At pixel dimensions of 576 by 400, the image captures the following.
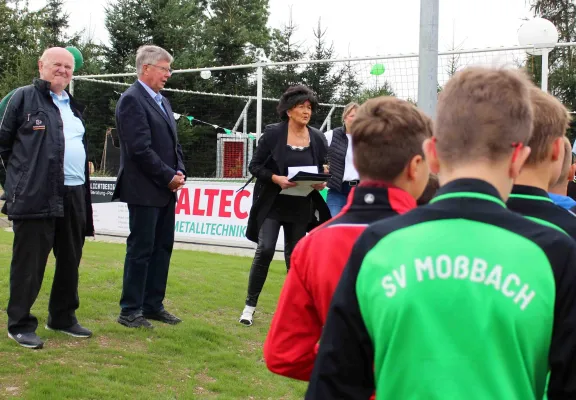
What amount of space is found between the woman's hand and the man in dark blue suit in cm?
74

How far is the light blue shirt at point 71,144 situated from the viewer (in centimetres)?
505

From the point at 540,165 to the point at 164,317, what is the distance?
424cm

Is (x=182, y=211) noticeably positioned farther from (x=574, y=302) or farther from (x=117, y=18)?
(x=117, y=18)

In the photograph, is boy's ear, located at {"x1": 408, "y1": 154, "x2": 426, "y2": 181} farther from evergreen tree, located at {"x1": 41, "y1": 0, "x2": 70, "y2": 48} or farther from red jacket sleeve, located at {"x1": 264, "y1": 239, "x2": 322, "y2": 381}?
evergreen tree, located at {"x1": 41, "y1": 0, "x2": 70, "y2": 48}

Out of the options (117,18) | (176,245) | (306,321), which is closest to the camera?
(306,321)

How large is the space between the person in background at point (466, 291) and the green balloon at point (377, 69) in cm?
904

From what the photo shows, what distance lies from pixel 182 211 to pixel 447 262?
11.4 metres

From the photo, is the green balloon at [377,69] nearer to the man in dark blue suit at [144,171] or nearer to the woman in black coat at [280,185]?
the woman in black coat at [280,185]

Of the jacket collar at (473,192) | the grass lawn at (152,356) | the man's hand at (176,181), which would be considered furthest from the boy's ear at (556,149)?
the man's hand at (176,181)

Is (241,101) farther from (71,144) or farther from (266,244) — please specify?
(71,144)

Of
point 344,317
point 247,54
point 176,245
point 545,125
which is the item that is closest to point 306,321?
point 344,317

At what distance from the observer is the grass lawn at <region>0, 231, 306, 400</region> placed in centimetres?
421

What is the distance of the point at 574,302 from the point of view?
143 centimetres

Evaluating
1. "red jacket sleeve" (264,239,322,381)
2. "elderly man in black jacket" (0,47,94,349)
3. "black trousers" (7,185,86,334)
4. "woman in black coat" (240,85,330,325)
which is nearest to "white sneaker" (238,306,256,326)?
"woman in black coat" (240,85,330,325)
